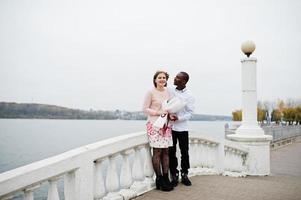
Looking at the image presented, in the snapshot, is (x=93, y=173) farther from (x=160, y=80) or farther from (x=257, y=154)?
(x=257, y=154)

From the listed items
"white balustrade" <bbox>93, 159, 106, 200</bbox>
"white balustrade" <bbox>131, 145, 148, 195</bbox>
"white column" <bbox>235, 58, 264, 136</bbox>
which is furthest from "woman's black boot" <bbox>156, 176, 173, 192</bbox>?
"white column" <bbox>235, 58, 264, 136</bbox>

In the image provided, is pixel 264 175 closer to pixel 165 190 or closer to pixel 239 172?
pixel 239 172

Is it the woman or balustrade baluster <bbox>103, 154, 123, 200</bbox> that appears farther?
the woman

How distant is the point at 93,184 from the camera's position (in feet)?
13.6

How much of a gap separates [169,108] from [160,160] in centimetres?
89

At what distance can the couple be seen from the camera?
510 cm

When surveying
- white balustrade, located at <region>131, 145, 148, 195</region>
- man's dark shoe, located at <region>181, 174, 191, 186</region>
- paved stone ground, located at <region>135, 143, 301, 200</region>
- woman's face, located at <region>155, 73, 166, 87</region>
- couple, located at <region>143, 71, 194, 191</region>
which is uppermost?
woman's face, located at <region>155, 73, 166, 87</region>

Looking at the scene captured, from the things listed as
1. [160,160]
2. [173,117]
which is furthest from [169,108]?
[160,160]

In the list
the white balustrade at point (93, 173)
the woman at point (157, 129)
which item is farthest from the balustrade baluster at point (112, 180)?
the woman at point (157, 129)

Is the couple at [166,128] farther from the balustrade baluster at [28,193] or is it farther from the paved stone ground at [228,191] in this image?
the balustrade baluster at [28,193]

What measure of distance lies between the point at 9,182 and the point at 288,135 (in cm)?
2927

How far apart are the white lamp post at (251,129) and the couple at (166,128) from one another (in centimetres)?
358

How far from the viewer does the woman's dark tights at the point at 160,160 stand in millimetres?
5156

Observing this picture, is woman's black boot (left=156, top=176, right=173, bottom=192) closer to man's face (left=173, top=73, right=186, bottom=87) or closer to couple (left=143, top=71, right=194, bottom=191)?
couple (left=143, top=71, right=194, bottom=191)
